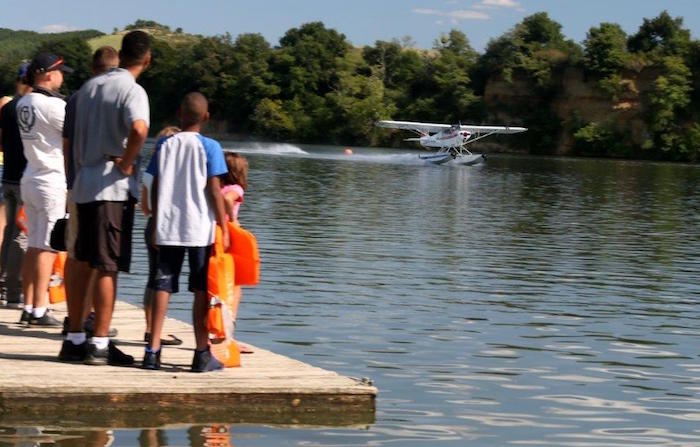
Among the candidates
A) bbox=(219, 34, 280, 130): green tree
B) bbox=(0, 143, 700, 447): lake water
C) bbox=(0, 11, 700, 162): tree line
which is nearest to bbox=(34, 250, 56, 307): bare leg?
bbox=(0, 143, 700, 447): lake water

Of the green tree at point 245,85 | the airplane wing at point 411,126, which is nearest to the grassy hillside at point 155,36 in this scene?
the green tree at point 245,85

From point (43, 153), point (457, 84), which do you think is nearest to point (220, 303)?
point (43, 153)

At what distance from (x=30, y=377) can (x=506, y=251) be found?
43.7ft

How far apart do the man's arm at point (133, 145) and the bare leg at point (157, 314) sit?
0.73 m

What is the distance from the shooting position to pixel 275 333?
11.6 metres

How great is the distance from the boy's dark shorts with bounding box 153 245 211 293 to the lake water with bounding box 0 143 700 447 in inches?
35.6

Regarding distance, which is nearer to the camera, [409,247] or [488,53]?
[409,247]

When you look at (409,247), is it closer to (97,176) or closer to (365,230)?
(365,230)

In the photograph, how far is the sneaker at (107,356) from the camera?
26.5 ft

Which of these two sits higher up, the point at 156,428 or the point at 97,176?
the point at 97,176

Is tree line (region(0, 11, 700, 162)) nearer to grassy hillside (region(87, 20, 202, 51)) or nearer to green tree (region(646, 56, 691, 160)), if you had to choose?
green tree (region(646, 56, 691, 160))

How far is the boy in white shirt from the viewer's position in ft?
25.7

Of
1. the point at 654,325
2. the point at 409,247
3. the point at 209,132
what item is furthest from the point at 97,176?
the point at 209,132

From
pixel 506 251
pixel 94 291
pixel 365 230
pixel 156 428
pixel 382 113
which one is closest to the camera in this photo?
pixel 156 428
